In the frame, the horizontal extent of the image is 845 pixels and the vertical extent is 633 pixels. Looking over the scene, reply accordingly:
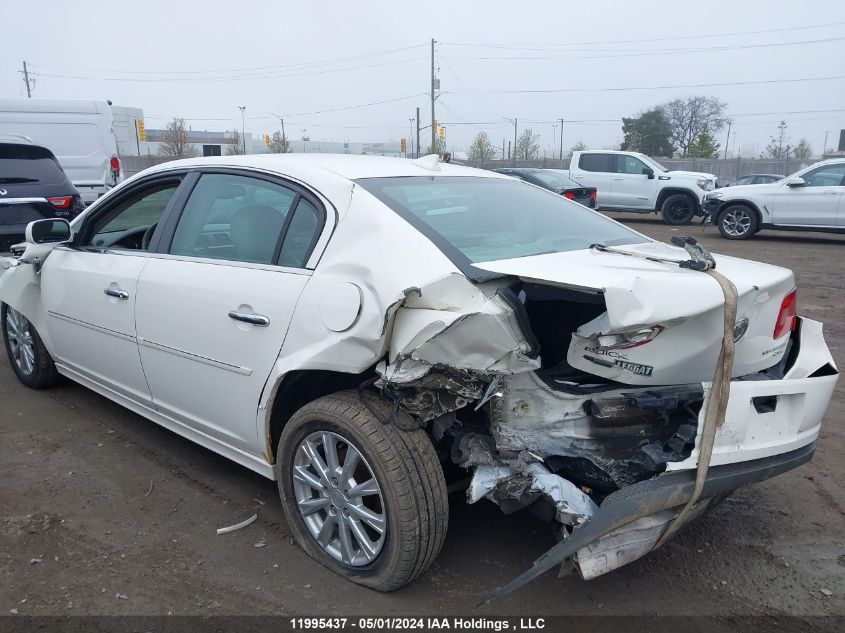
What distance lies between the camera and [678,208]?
1795 cm

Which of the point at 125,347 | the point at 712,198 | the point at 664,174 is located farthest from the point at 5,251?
the point at 664,174

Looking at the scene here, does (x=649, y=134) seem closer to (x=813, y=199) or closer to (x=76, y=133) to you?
(x=813, y=199)

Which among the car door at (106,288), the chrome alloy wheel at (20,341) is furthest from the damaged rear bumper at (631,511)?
the chrome alloy wheel at (20,341)

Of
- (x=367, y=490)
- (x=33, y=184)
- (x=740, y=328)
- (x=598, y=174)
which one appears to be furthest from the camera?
(x=598, y=174)

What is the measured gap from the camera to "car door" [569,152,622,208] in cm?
1855

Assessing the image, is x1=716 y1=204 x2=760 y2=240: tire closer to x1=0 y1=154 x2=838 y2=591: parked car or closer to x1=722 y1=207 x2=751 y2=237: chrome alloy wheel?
x1=722 y1=207 x2=751 y2=237: chrome alloy wheel

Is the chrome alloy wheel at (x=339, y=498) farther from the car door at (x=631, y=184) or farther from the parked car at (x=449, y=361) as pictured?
the car door at (x=631, y=184)

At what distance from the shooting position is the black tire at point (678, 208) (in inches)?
696

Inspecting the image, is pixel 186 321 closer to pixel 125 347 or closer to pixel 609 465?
Answer: pixel 125 347

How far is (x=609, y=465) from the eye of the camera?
2.56 metres

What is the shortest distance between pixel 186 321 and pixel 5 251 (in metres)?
5.91

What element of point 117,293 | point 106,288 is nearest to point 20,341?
point 106,288

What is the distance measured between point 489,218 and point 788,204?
41.7ft

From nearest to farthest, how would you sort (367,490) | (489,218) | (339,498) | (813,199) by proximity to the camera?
(367,490) < (339,498) < (489,218) < (813,199)
